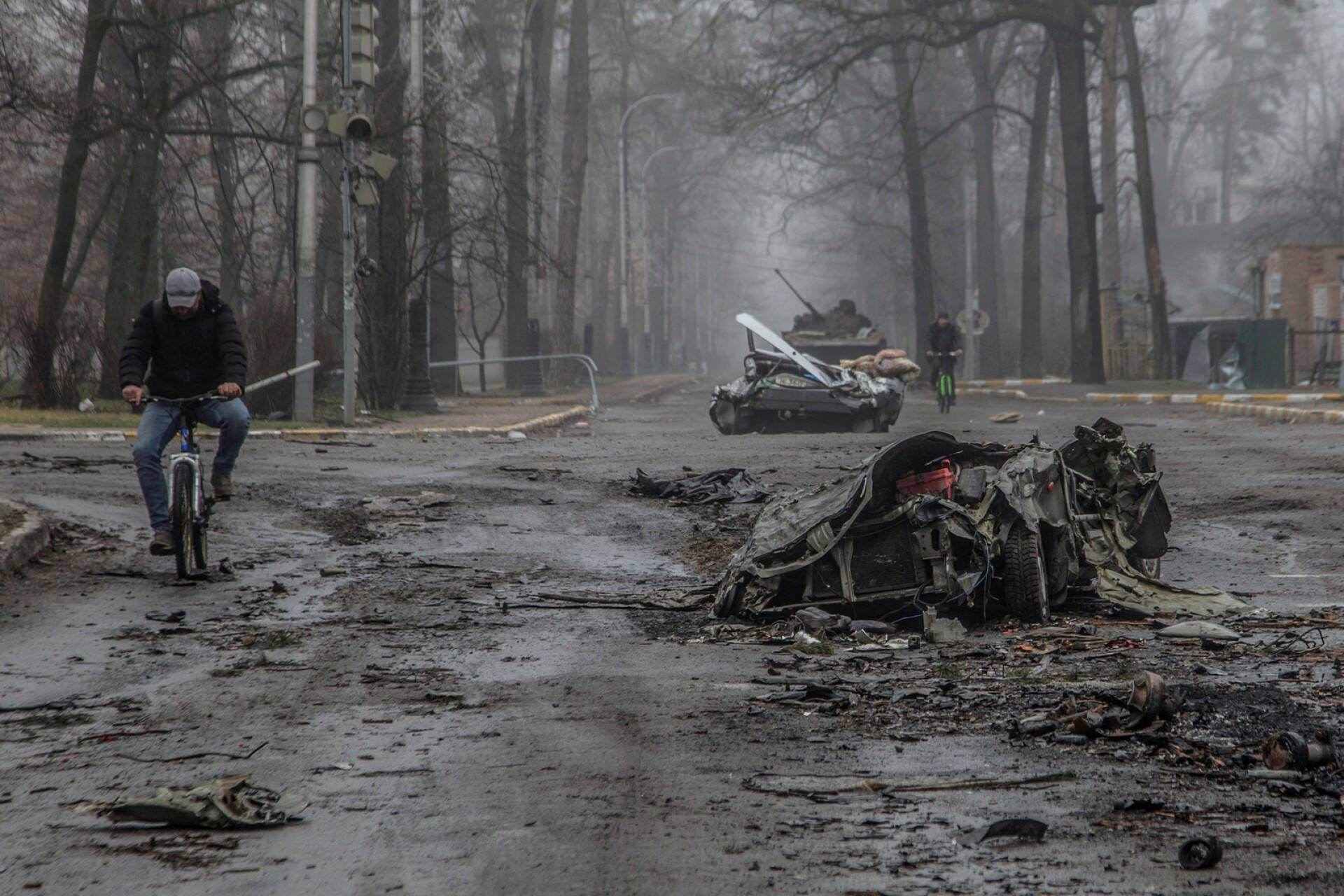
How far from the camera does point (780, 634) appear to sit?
7516 mm

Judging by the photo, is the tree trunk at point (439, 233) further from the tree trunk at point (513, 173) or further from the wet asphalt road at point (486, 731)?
the wet asphalt road at point (486, 731)

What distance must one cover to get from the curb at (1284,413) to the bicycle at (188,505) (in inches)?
→ 641

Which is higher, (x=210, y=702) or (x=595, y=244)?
(x=595, y=244)

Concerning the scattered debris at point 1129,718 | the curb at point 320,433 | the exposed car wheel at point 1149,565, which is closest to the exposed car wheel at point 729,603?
the exposed car wheel at point 1149,565

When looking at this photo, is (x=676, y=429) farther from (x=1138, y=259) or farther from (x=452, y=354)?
(x=1138, y=259)

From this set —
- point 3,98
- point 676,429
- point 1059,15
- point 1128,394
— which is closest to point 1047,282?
point 1059,15

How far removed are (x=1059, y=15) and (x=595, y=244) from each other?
30.1 m

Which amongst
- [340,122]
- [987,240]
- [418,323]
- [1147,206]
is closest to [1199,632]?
[340,122]

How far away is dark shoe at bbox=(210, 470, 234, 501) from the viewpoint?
9695mm

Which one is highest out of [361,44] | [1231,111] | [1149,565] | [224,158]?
[1231,111]

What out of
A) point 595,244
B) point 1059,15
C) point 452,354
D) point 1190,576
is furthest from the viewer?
point 595,244

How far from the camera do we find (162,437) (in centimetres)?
930

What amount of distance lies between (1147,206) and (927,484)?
3321 centimetres

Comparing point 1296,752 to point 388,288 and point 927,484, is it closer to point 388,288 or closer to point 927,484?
point 927,484
